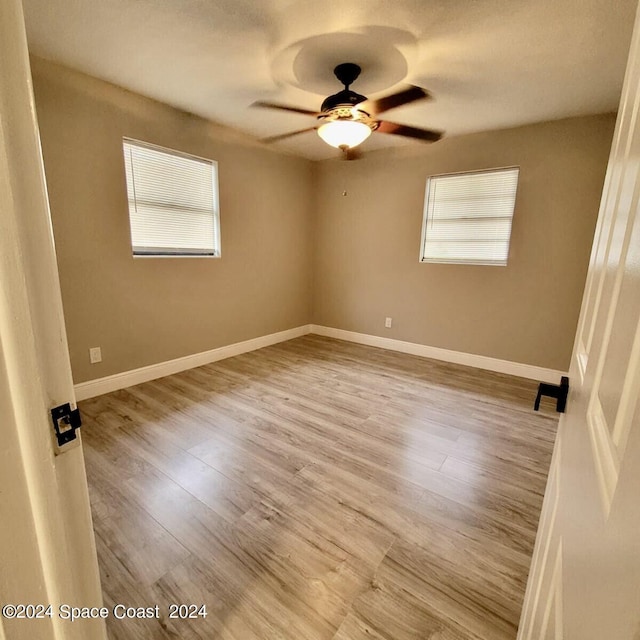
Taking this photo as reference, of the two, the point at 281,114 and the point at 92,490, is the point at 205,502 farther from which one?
the point at 281,114

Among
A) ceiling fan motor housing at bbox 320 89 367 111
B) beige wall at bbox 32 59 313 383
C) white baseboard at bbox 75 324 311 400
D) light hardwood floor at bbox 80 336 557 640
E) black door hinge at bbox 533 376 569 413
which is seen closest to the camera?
black door hinge at bbox 533 376 569 413

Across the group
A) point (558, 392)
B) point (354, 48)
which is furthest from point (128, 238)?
point (558, 392)

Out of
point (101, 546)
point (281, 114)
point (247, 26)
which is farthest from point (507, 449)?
point (281, 114)

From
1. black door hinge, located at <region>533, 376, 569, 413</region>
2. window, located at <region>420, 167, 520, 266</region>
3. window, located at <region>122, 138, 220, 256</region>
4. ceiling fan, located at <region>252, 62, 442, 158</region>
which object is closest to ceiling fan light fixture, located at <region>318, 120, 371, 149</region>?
ceiling fan, located at <region>252, 62, 442, 158</region>

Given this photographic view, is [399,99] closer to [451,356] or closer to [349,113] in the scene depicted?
[349,113]

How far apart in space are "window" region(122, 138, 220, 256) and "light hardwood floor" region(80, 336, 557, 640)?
4.54 feet

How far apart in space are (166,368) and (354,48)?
3041 millimetres

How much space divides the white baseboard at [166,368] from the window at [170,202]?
1.08 meters

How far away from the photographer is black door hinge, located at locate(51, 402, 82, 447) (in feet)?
1.40

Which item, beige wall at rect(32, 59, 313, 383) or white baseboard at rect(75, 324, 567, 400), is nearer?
beige wall at rect(32, 59, 313, 383)

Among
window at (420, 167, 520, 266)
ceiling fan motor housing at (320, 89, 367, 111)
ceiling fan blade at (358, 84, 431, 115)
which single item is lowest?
window at (420, 167, 520, 266)

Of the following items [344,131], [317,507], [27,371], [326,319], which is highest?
[344,131]

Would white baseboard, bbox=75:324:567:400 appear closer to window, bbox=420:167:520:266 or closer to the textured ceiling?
window, bbox=420:167:520:266

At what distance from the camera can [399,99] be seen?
2.49 meters
